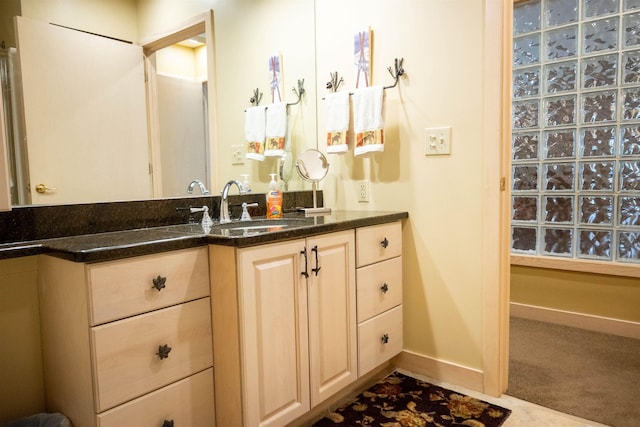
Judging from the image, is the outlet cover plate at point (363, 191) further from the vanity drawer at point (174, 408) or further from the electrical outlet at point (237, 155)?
the vanity drawer at point (174, 408)

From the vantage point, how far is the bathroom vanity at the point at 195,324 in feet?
3.85

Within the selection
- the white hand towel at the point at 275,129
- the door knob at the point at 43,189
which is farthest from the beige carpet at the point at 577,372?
the door knob at the point at 43,189

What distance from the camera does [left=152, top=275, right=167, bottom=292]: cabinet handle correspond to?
4.12ft

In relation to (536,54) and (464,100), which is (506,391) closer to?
(464,100)

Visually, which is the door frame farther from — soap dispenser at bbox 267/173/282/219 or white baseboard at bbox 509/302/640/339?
white baseboard at bbox 509/302/640/339

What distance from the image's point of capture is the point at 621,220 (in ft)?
8.29

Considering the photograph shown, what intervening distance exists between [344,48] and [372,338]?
144cm

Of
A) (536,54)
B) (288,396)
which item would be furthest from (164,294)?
(536,54)

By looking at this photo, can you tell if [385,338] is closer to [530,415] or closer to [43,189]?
[530,415]

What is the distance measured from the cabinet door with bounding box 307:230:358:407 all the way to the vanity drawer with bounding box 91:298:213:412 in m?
0.39

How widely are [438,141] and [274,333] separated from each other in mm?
1126

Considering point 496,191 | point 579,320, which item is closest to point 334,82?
point 496,191

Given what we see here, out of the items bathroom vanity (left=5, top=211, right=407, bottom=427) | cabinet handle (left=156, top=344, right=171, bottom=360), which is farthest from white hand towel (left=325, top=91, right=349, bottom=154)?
cabinet handle (left=156, top=344, right=171, bottom=360)

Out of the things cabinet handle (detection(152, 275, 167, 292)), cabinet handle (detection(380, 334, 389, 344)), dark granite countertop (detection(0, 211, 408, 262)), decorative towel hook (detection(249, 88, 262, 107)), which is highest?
decorative towel hook (detection(249, 88, 262, 107))
